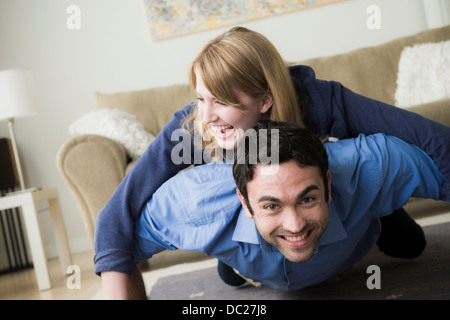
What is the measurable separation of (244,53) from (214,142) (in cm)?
31

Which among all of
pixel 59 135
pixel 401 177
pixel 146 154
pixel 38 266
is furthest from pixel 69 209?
pixel 401 177

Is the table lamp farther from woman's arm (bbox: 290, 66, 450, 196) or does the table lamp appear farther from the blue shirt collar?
the blue shirt collar

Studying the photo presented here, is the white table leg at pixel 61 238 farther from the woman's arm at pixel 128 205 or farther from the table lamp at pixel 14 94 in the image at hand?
the woman's arm at pixel 128 205

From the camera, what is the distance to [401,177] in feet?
3.87

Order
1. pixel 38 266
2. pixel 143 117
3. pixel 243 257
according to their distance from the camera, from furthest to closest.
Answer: pixel 143 117
pixel 38 266
pixel 243 257

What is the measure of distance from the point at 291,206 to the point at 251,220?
0.19m

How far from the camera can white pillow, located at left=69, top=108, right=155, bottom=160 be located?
2.57 meters

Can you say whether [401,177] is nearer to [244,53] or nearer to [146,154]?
[244,53]

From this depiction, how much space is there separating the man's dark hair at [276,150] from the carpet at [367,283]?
490mm

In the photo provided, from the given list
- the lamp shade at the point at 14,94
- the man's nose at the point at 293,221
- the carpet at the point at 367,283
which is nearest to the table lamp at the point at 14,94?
the lamp shade at the point at 14,94

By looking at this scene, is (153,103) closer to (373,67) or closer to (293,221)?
(373,67)

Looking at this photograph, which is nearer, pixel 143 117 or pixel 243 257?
pixel 243 257

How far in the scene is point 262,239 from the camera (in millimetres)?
1176

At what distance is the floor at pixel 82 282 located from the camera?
221 cm
